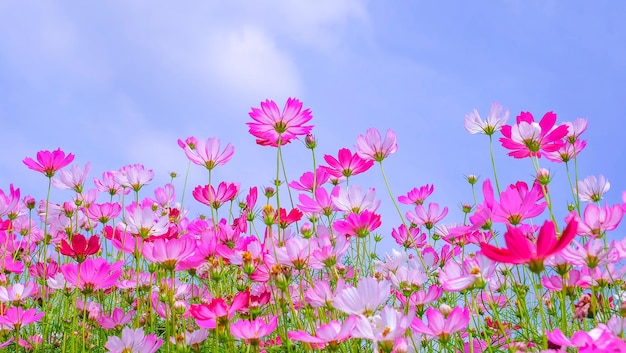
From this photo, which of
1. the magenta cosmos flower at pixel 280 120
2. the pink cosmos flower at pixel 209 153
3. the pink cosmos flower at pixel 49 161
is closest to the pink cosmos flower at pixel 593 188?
the magenta cosmos flower at pixel 280 120

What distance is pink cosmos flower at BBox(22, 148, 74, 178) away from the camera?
1.97m

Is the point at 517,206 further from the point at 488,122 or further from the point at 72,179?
the point at 72,179

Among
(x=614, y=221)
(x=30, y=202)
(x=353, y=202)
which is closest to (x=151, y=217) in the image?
(x=353, y=202)

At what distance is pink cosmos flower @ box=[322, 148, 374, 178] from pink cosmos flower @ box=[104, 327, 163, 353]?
2.00ft

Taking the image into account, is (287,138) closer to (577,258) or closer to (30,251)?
(577,258)

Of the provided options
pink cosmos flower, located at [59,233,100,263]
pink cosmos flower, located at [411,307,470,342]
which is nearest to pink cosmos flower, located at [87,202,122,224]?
pink cosmos flower, located at [59,233,100,263]

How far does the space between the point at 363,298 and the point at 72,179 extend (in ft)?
4.50

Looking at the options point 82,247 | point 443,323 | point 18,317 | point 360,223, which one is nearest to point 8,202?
point 18,317

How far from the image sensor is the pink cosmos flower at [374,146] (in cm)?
157

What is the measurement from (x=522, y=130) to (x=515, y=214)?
1.09 ft

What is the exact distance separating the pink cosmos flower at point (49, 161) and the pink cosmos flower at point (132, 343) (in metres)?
0.84

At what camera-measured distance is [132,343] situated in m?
1.32

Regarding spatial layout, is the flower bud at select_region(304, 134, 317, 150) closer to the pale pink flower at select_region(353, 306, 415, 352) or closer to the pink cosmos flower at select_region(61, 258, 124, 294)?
the pink cosmos flower at select_region(61, 258, 124, 294)

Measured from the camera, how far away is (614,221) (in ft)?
4.04
